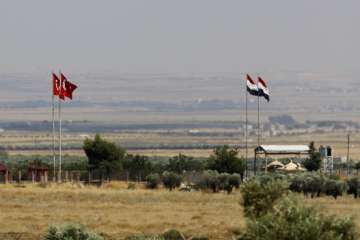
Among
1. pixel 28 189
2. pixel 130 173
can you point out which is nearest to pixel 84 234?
pixel 28 189

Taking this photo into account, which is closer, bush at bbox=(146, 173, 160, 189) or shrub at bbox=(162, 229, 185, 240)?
shrub at bbox=(162, 229, 185, 240)

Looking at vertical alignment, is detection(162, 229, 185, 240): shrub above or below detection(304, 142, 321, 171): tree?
below

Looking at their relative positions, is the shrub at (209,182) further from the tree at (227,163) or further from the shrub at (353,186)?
the tree at (227,163)

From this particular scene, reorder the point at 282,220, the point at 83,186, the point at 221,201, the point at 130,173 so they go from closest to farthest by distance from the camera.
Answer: the point at 282,220 → the point at 221,201 → the point at 83,186 → the point at 130,173

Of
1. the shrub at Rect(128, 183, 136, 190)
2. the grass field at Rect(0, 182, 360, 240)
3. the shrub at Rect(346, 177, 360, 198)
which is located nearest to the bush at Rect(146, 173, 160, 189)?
the shrub at Rect(128, 183, 136, 190)

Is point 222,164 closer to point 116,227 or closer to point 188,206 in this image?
point 188,206

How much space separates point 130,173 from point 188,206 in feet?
86.4

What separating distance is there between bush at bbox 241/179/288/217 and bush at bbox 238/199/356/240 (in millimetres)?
11720

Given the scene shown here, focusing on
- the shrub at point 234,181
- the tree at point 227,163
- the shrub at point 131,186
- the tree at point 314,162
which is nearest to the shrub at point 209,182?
the shrub at point 234,181

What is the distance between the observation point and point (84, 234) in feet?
105

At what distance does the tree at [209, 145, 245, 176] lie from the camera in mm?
80625

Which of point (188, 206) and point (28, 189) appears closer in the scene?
point (188, 206)

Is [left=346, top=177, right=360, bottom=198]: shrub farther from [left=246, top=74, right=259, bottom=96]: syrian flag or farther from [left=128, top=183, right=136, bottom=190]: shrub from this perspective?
[left=246, top=74, right=259, bottom=96]: syrian flag

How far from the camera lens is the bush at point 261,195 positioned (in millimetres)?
37469
